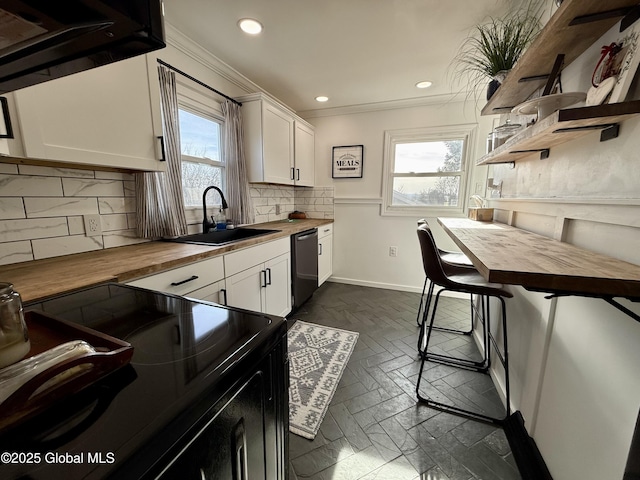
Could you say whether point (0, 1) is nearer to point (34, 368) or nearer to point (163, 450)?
point (34, 368)

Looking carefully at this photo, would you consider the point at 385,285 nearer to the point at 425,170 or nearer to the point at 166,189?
the point at 425,170

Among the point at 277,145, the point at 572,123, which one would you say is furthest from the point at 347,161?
the point at 572,123

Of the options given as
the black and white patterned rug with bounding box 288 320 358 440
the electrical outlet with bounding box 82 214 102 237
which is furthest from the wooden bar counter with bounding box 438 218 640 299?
the electrical outlet with bounding box 82 214 102 237

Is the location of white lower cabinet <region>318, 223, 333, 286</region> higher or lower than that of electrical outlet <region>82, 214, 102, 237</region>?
lower

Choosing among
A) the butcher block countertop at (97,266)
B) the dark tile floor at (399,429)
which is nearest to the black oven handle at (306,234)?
the butcher block countertop at (97,266)

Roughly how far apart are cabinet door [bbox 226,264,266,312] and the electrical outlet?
0.78 m

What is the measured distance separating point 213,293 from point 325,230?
2.02 metres

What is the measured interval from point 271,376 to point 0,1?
852 millimetres

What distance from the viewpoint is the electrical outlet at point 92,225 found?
4.73 ft

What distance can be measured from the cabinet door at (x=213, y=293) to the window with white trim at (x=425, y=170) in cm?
244

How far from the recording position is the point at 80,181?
142 cm

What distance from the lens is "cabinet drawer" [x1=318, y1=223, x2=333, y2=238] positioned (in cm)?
324

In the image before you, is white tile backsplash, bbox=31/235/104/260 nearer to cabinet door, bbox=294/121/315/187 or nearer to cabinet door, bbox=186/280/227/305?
cabinet door, bbox=186/280/227/305

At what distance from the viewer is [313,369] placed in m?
1.88
